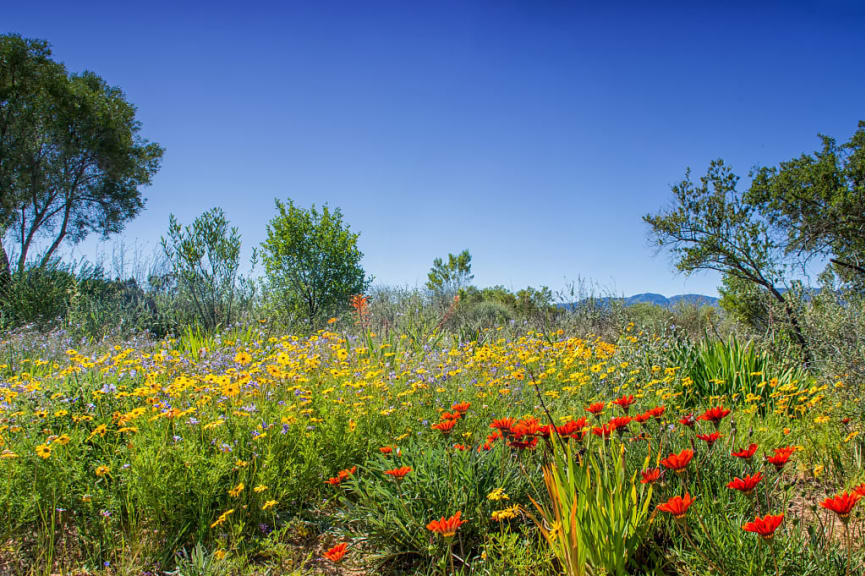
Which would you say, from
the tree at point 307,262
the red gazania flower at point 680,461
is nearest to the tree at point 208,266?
the tree at point 307,262

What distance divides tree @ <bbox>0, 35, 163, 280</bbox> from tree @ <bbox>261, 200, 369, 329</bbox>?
8818mm

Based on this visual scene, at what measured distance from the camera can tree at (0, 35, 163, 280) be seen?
1670cm

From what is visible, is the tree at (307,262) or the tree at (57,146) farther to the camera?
the tree at (57,146)

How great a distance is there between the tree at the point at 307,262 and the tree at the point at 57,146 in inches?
347

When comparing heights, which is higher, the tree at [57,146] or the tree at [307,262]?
the tree at [57,146]

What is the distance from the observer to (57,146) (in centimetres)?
1761

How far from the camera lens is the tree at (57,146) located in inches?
658

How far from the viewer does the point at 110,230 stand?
64.6ft

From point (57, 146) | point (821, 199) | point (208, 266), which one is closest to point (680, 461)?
point (208, 266)

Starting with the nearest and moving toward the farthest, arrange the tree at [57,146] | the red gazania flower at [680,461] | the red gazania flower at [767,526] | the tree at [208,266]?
the red gazania flower at [767,526] → the red gazania flower at [680,461] → the tree at [208,266] → the tree at [57,146]

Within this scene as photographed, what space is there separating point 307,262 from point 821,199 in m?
13.8

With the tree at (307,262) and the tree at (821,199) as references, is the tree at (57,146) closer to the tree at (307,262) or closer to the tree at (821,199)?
the tree at (307,262)

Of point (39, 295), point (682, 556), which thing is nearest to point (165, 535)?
point (682, 556)

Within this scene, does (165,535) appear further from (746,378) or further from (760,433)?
(746,378)
